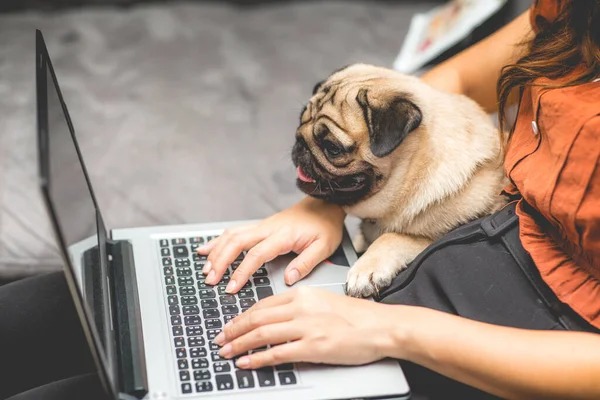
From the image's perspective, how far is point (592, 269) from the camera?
86 centimetres

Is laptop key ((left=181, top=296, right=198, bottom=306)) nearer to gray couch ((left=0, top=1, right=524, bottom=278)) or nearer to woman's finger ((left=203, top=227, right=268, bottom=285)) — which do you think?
woman's finger ((left=203, top=227, right=268, bottom=285))

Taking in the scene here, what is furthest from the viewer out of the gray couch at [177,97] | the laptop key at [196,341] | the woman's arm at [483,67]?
the gray couch at [177,97]

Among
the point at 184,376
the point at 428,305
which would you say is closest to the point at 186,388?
the point at 184,376

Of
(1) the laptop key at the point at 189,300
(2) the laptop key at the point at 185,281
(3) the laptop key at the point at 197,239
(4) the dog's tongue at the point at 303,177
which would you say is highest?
(4) the dog's tongue at the point at 303,177

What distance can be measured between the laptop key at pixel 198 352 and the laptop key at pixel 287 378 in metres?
0.10

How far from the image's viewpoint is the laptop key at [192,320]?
947 mm

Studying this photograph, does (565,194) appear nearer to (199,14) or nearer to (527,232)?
(527,232)

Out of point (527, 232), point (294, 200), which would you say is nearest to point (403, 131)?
point (527, 232)

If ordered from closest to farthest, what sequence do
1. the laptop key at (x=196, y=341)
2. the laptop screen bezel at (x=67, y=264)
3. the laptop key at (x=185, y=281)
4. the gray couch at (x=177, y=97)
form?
the laptop screen bezel at (x=67, y=264) → the laptop key at (x=196, y=341) → the laptop key at (x=185, y=281) → the gray couch at (x=177, y=97)

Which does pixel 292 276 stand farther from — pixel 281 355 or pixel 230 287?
pixel 281 355

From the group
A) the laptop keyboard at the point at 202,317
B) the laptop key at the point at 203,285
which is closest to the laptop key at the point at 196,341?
the laptop keyboard at the point at 202,317

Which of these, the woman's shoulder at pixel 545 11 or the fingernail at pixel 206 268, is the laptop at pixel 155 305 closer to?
the fingernail at pixel 206 268

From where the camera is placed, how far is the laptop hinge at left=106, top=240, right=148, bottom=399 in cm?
85

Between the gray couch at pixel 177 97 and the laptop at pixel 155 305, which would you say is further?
the gray couch at pixel 177 97
